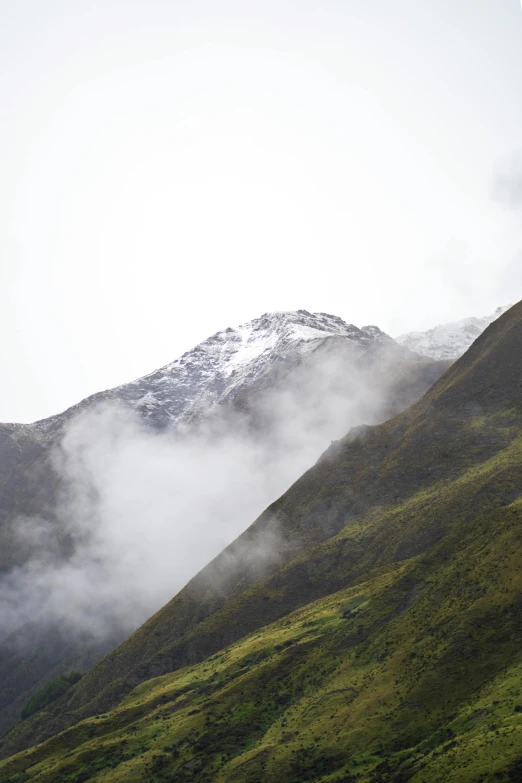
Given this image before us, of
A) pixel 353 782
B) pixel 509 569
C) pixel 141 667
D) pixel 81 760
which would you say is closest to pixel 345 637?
pixel 509 569

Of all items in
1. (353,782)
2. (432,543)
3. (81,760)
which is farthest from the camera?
(432,543)

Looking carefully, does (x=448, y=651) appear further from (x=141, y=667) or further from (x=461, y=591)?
(x=141, y=667)

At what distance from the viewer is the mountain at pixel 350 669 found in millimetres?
96188

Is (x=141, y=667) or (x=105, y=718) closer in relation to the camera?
(x=105, y=718)

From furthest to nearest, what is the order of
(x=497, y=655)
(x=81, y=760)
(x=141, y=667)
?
(x=141, y=667)
(x=81, y=760)
(x=497, y=655)

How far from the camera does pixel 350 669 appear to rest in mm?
123812

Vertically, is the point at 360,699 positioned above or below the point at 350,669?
below

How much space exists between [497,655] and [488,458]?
90527 millimetres

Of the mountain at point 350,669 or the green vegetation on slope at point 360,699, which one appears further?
the mountain at point 350,669

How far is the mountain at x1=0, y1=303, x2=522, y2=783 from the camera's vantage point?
96.2 m

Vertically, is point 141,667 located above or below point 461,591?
above

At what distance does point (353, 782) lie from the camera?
90.1 metres

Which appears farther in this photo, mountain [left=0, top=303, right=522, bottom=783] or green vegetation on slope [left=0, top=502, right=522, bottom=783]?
mountain [left=0, top=303, right=522, bottom=783]

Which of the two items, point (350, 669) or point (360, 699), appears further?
point (350, 669)
